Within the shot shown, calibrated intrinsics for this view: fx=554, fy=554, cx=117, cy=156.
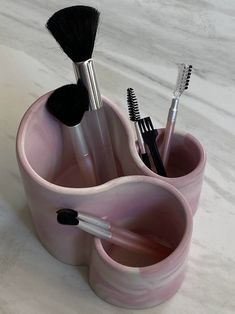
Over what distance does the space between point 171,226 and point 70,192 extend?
77 millimetres

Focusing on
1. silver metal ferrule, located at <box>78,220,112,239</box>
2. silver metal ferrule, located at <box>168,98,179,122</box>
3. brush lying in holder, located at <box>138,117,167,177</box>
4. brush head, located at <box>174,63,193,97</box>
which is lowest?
silver metal ferrule, located at <box>78,220,112,239</box>

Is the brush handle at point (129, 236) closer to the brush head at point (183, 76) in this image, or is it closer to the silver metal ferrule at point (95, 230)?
the silver metal ferrule at point (95, 230)

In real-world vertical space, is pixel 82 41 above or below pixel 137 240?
above

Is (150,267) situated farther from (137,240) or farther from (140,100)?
(140,100)

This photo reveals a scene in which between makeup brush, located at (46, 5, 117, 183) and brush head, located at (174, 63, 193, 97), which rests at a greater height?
makeup brush, located at (46, 5, 117, 183)

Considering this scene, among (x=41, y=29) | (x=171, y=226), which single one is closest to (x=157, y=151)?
(x=171, y=226)

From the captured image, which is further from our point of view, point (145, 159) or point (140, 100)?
point (140, 100)

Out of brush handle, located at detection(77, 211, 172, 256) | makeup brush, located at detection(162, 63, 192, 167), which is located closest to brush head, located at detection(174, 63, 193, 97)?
makeup brush, located at detection(162, 63, 192, 167)

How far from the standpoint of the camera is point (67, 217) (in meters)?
0.34

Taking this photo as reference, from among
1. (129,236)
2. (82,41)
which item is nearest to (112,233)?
(129,236)

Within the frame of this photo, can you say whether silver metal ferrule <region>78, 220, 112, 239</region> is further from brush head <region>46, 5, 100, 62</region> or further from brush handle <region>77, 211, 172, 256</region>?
brush head <region>46, 5, 100, 62</region>

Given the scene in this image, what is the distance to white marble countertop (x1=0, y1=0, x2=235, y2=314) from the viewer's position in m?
0.38

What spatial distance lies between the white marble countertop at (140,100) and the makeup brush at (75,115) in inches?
2.6

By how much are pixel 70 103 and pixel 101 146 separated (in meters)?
0.05
